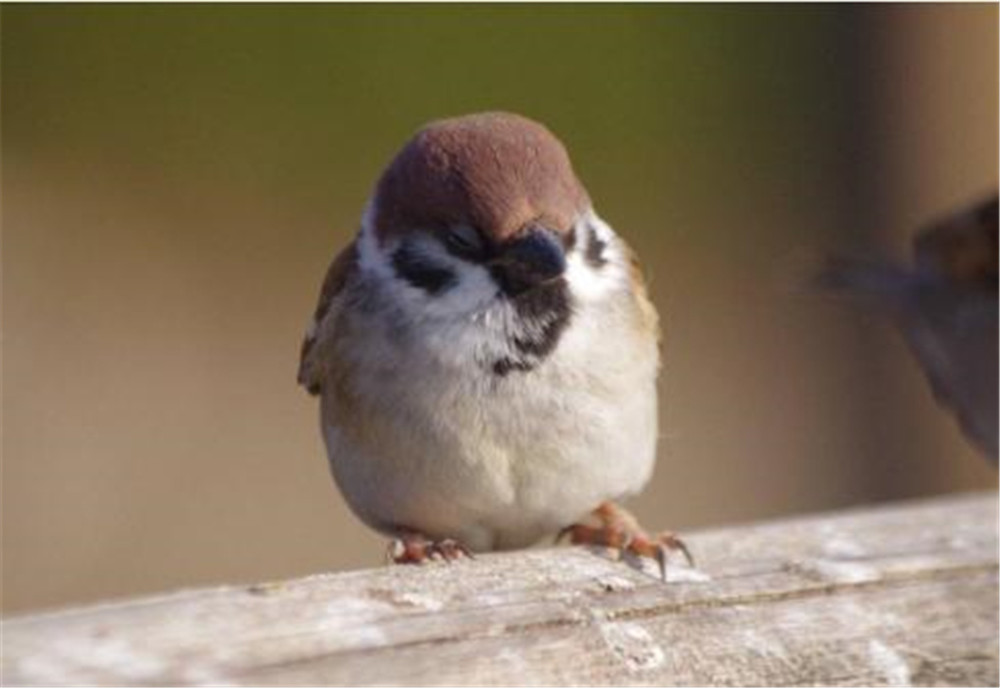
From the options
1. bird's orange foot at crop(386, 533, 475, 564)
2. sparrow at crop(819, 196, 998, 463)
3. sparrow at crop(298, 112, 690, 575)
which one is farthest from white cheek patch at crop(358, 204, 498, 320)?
sparrow at crop(819, 196, 998, 463)

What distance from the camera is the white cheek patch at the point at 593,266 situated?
2244mm

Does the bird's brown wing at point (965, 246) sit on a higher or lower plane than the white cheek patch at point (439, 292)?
lower

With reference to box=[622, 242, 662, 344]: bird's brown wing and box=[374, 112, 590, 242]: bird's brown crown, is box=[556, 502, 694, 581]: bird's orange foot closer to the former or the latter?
box=[622, 242, 662, 344]: bird's brown wing

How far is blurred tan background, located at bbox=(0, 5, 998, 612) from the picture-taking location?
5039mm

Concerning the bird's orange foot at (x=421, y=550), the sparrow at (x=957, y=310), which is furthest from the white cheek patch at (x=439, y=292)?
the sparrow at (x=957, y=310)

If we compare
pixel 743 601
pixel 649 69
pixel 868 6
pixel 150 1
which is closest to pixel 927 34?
pixel 868 6

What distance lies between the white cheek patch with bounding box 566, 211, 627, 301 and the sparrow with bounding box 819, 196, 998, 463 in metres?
0.99

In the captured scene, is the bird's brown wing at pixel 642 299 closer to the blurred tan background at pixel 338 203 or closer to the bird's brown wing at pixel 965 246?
the bird's brown wing at pixel 965 246

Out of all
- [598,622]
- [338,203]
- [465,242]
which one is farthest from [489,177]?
[338,203]

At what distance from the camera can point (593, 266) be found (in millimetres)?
2314

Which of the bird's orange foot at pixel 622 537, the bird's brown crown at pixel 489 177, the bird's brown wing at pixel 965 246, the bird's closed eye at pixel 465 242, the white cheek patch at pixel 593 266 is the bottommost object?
the bird's orange foot at pixel 622 537

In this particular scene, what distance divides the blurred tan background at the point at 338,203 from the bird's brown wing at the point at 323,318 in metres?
2.17

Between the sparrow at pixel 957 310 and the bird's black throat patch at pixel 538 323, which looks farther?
the sparrow at pixel 957 310

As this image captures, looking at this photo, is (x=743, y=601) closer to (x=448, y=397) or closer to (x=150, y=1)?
(x=448, y=397)
